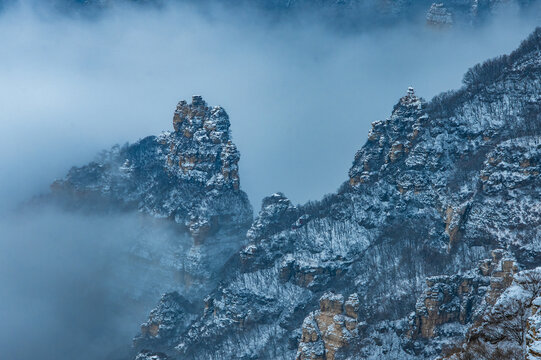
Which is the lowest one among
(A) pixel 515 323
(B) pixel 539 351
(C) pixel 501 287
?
(B) pixel 539 351

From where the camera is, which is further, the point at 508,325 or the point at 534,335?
the point at 508,325

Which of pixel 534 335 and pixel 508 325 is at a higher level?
pixel 508 325

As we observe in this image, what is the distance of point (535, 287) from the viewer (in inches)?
3361

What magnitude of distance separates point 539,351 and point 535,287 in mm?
20705

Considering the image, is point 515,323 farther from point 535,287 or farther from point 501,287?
point 501,287

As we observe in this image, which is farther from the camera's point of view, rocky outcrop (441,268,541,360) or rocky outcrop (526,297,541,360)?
rocky outcrop (441,268,541,360)

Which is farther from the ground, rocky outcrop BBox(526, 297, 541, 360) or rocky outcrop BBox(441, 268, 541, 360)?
rocky outcrop BBox(441, 268, 541, 360)

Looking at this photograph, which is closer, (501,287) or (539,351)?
(539,351)

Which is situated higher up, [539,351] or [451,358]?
[451,358]

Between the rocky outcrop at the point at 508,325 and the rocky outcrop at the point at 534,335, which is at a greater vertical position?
the rocky outcrop at the point at 508,325

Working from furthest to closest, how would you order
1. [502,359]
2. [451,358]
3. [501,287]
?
[501,287], [451,358], [502,359]

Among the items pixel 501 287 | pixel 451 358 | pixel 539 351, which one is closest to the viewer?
pixel 539 351

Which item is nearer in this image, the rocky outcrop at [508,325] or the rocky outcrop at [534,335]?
the rocky outcrop at [534,335]

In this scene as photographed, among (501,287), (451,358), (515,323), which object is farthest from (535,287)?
(501,287)
